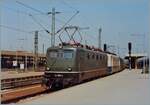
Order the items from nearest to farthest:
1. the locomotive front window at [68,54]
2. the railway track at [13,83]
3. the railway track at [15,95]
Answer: the railway track at [15,95], the locomotive front window at [68,54], the railway track at [13,83]

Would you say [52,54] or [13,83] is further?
[13,83]

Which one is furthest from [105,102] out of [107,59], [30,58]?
[30,58]

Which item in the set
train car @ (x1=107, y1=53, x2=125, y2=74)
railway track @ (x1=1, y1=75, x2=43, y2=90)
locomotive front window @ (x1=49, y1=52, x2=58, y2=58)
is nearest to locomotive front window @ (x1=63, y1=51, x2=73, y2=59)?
locomotive front window @ (x1=49, y1=52, x2=58, y2=58)

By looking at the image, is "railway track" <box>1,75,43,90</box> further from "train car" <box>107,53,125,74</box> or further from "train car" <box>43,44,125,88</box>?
"train car" <box>107,53,125,74</box>

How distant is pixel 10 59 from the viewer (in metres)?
86.3

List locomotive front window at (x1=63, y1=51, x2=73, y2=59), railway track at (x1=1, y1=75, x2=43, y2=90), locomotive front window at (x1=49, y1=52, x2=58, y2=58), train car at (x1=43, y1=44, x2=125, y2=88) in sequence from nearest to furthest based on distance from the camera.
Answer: train car at (x1=43, y1=44, x2=125, y2=88), locomotive front window at (x1=63, y1=51, x2=73, y2=59), locomotive front window at (x1=49, y1=52, x2=58, y2=58), railway track at (x1=1, y1=75, x2=43, y2=90)

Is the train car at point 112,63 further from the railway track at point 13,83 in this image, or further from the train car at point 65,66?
the train car at point 65,66

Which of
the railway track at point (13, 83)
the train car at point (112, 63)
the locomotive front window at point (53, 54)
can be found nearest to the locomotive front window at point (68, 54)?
the locomotive front window at point (53, 54)

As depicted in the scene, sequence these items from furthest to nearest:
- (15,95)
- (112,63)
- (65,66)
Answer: (112,63) < (65,66) < (15,95)

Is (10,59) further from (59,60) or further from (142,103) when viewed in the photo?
(142,103)

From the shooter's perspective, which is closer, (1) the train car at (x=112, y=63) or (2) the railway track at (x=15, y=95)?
(2) the railway track at (x=15, y=95)

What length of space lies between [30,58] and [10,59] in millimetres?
12468

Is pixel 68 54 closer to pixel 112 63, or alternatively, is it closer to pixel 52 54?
pixel 52 54

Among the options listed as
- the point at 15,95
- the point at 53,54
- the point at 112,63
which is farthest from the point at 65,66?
the point at 112,63
